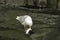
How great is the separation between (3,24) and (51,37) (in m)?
0.94

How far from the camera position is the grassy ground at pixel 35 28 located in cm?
273

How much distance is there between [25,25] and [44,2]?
1660mm

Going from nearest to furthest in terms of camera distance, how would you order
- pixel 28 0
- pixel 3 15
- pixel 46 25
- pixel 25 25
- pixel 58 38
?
1. pixel 58 38
2. pixel 25 25
3. pixel 46 25
4. pixel 3 15
5. pixel 28 0

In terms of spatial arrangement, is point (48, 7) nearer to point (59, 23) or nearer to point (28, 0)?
point (28, 0)

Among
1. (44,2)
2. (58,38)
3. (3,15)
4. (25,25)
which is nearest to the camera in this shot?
(58,38)

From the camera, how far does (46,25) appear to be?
3148mm

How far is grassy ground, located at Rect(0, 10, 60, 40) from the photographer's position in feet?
8.94

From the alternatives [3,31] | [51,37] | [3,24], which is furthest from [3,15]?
[51,37]

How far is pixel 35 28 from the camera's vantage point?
3.03 metres

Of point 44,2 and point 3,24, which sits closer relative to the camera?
point 3,24

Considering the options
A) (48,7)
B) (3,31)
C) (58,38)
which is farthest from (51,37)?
(48,7)

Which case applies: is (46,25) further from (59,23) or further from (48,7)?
(48,7)

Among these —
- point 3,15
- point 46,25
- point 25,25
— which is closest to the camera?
point 25,25

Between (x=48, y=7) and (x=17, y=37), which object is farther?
(x=48, y=7)
